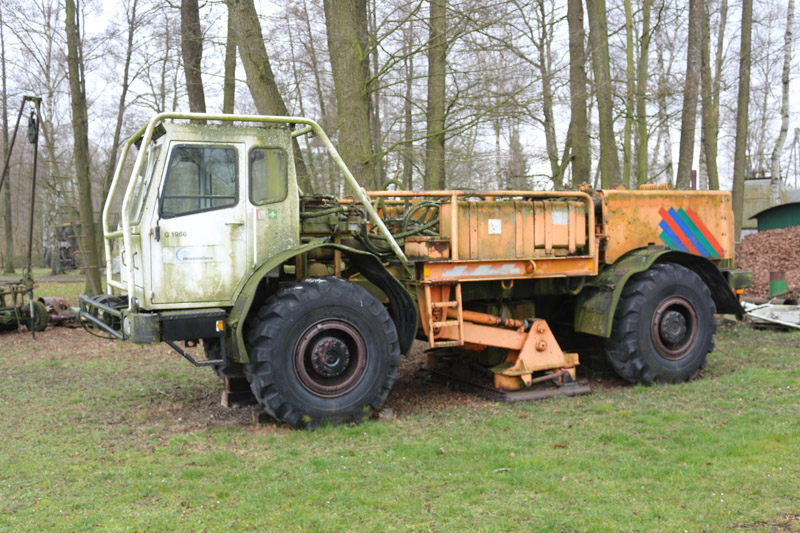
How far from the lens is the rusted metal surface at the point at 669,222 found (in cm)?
809

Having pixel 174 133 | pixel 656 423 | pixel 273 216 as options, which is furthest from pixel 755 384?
pixel 174 133

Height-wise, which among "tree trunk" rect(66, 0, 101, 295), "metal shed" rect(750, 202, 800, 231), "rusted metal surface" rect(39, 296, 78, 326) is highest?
"tree trunk" rect(66, 0, 101, 295)

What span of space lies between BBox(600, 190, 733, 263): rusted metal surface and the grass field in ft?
5.10

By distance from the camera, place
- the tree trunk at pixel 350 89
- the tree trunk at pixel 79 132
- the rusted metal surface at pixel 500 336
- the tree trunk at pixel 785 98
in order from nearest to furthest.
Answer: the rusted metal surface at pixel 500 336, the tree trunk at pixel 350 89, the tree trunk at pixel 79 132, the tree trunk at pixel 785 98

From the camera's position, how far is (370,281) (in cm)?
719

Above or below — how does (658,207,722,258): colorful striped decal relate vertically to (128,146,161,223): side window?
below

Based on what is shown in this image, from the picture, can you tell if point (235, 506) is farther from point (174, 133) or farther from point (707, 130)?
point (707, 130)

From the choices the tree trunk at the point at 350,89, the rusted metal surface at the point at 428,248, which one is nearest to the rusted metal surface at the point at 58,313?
the tree trunk at the point at 350,89

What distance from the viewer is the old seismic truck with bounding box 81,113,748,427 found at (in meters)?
6.18

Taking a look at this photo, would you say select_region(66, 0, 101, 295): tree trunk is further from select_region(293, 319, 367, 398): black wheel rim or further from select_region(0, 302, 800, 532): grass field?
select_region(293, 319, 367, 398): black wheel rim

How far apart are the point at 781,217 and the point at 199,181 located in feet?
69.1

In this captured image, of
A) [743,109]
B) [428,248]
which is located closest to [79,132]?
[428,248]

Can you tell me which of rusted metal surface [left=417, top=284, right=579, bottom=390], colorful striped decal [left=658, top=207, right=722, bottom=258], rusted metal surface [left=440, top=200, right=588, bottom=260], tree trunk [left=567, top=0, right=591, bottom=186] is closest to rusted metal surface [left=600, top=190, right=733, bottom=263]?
colorful striped decal [left=658, top=207, right=722, bottom=258]

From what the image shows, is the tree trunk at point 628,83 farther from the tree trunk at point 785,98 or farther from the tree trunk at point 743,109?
the tree trunk at point 785,98
